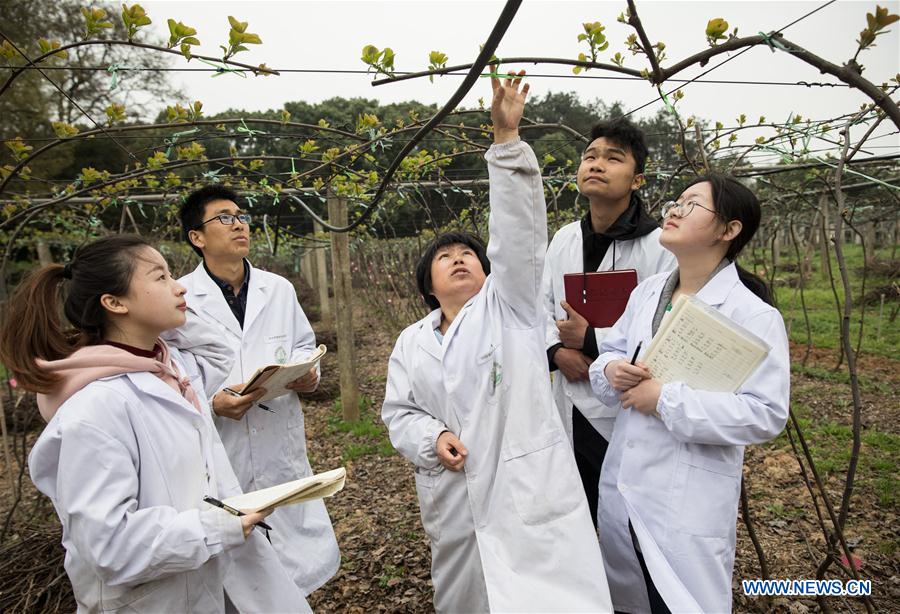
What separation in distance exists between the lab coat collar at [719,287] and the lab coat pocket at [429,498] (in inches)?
39.7

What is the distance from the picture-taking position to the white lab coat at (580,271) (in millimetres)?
2086

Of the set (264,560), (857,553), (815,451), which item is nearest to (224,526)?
(264,560)

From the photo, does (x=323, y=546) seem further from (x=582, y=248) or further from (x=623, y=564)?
(x=582, y=248)

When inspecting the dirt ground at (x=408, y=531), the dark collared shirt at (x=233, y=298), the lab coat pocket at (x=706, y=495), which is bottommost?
the dirt ground at (x=408, y=531)

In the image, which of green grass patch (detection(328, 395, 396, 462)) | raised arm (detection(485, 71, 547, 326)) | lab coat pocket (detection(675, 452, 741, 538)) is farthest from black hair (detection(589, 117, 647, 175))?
green grass patch (detection(328, 395, 396, 462))

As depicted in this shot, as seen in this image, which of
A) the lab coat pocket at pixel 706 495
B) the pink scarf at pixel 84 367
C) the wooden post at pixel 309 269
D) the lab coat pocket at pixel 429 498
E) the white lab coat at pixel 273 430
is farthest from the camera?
the wooden post at pixel 309 269

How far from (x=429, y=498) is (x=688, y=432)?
0.87m

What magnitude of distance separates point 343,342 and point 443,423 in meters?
3.66

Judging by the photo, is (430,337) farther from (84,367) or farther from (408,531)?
(408,531)

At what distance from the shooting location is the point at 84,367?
56.3 inches

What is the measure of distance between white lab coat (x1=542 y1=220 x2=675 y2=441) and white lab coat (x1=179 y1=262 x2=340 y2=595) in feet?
3.93

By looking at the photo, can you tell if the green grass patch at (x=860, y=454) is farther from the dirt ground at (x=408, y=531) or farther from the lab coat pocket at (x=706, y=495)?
the lab coat pocket at (x=706, y=495)

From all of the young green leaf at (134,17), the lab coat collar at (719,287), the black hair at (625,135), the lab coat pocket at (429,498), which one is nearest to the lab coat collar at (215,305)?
the young green leaf at (134,17)

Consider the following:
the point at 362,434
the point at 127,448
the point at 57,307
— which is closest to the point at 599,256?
the point at 127,448
